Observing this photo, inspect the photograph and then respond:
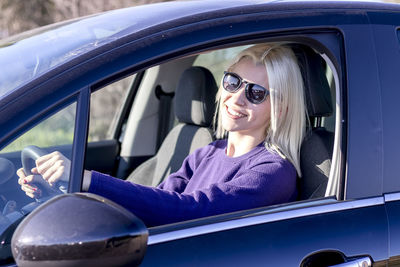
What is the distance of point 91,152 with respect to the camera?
3643mm

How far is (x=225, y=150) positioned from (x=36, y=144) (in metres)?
1.00

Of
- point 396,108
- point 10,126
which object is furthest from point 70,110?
point 396,108

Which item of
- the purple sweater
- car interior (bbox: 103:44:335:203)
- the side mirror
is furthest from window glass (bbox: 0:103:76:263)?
car interior (bbox: 103:44:335:203)

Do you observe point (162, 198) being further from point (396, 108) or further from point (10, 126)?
point (396, 108)

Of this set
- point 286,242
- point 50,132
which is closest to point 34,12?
point 50,132

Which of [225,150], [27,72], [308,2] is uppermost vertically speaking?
[308,2]

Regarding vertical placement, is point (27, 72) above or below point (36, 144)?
above

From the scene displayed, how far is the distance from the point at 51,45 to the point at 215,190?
27.6 inches

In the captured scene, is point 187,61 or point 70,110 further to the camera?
point 187,61

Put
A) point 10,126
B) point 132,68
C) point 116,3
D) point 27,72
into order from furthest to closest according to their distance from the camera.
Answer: point 116,3 → point 27,72 → point 132,68 → point 10,126

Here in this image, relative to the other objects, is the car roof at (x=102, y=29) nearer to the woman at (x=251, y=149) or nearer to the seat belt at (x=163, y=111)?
the woman at (x=251, y=149)

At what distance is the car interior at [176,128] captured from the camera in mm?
2111

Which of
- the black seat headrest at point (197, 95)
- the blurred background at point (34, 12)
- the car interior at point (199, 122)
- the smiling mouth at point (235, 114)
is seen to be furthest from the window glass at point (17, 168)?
the blurred background at point (34, 12)

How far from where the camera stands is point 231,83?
8.04ft
